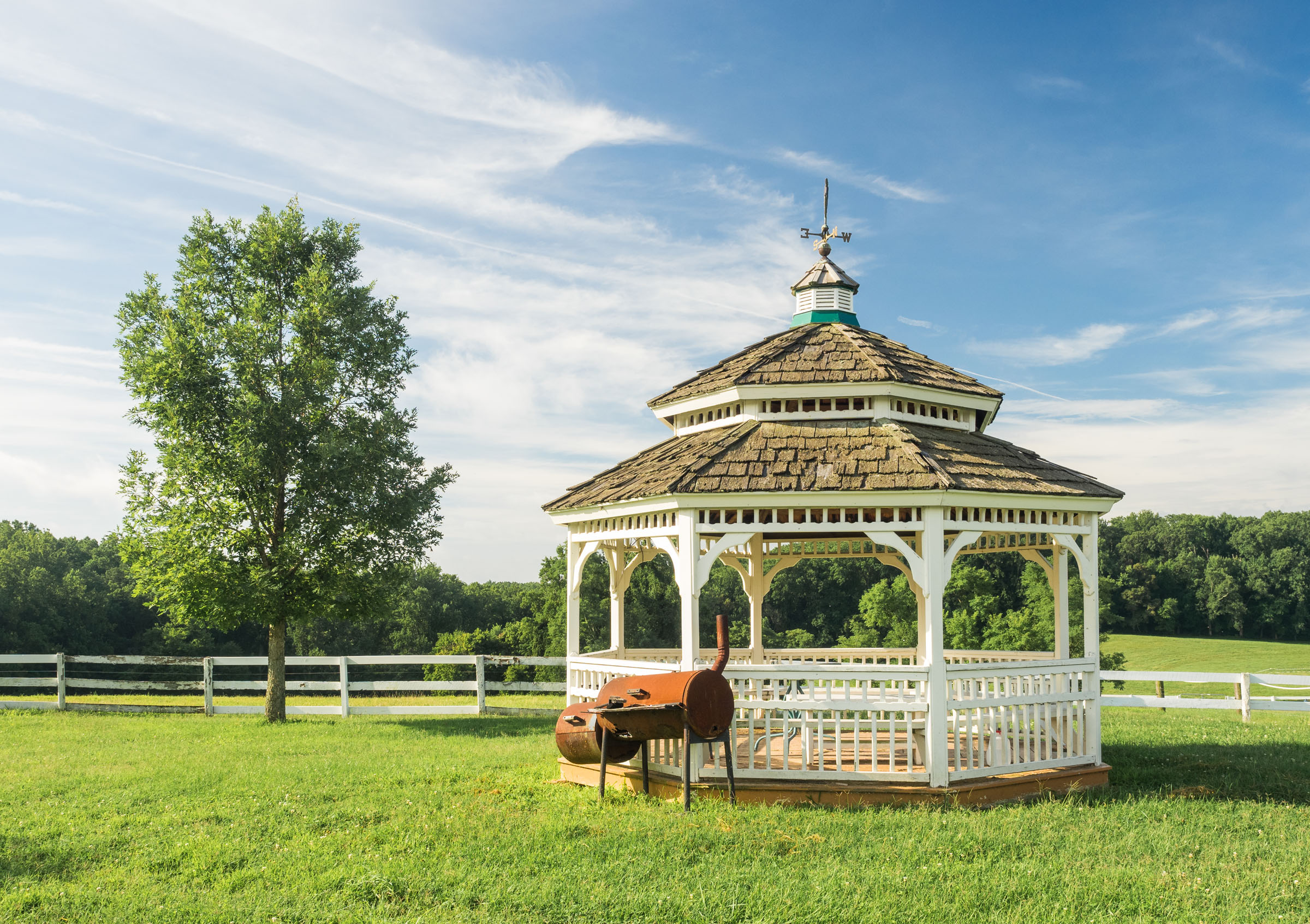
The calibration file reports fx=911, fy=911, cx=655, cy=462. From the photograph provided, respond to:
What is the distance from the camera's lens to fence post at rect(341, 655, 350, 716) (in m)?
18.7

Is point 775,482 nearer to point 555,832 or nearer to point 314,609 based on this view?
point 555,832

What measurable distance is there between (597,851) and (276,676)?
13.1m

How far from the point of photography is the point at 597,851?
768 centimetres

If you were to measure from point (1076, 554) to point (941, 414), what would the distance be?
2.39 meters

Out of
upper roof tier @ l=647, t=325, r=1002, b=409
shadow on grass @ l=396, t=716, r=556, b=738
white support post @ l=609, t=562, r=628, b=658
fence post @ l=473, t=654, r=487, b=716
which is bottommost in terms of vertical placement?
shadow on grass @ l=396, t=716, r=556, b=738

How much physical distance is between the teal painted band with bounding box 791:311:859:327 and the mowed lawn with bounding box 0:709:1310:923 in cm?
720

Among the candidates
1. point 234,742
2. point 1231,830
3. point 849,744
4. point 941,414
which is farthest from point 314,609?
point 1231,830

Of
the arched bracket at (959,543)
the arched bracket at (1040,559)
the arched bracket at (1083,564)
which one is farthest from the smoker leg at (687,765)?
the arched bracket at (1040,559)

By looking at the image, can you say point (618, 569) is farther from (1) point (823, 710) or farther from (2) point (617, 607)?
(1) point (823, 710)

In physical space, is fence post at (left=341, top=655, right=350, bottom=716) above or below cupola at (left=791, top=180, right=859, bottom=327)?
below

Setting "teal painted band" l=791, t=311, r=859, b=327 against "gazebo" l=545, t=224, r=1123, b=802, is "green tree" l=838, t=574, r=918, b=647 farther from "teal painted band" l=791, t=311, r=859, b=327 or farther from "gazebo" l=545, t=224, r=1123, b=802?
"gazebo" l=545, t=224, r=1123, b=802

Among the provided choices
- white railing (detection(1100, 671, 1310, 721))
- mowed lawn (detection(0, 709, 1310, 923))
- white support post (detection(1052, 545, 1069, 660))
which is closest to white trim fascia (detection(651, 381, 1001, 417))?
white support post (detection(1052, 545, 1069, 660))

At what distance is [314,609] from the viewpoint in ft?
59.6

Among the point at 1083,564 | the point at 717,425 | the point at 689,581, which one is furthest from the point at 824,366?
the point at 1083,564
